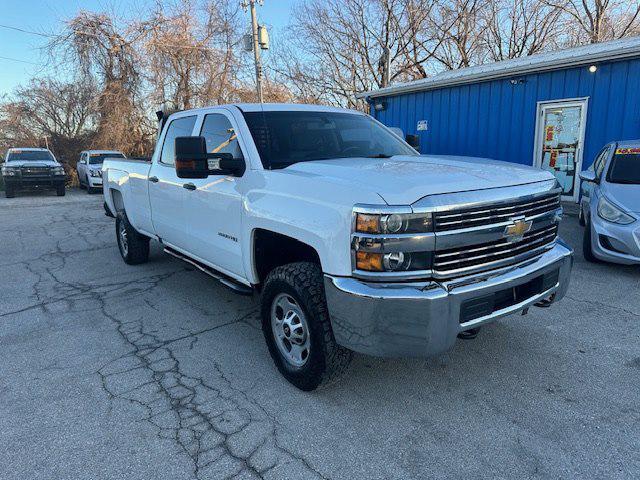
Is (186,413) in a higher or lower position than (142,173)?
lower

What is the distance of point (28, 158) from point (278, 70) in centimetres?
1462

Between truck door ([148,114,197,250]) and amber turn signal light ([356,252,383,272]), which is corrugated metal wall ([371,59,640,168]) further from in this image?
amber turn signal light ([356,252,383,272])

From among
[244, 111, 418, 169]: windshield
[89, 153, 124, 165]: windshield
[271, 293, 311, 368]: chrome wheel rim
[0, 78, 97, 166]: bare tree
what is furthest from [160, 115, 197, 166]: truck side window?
[0, 78, 97, 166]: bare tree

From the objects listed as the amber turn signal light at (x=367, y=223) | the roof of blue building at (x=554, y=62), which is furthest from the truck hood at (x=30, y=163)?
the amber turn signal light at (x=367, y=223)

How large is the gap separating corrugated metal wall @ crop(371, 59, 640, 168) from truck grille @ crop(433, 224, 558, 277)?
25.8ft

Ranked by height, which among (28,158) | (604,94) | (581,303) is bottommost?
(581,303)

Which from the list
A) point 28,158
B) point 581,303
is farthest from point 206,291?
point 28,158

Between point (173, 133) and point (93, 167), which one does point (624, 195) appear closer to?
point (173, 133)

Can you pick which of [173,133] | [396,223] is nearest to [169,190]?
[173,133]

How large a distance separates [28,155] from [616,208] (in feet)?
64.6

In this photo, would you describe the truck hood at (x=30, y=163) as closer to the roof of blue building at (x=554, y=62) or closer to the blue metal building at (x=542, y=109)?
the roof of blue building at (x=554, y=62)

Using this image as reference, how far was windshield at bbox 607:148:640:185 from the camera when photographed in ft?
20.1

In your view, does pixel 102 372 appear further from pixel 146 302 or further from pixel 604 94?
pixel 604 94

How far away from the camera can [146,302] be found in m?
5.03
